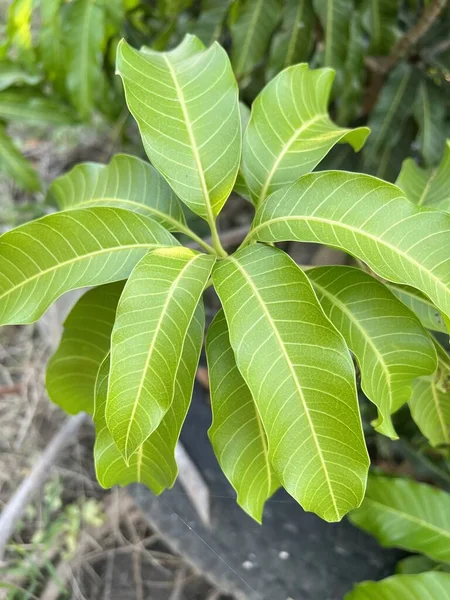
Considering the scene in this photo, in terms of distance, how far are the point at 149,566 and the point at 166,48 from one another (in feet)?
4.08

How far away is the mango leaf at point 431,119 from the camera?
3.43 feet

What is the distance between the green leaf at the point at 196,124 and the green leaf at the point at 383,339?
20 centimetres

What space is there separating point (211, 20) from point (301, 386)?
33.2 inches

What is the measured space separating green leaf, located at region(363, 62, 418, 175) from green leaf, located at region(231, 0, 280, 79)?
0.89ft

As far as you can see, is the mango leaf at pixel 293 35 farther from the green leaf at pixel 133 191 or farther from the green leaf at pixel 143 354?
the green leaf at pixel 143 354

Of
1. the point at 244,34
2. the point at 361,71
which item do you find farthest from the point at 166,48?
the point at 361,71

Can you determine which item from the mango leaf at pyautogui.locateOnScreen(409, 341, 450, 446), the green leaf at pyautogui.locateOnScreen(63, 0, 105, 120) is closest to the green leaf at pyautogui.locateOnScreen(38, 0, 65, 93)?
the green leaf at pyautogui.locateOnScreen(63, 0, 105, 120)

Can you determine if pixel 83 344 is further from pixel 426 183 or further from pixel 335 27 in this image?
pixel 335 27

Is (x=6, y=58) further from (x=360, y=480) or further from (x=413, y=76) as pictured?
(x=360, y=480)

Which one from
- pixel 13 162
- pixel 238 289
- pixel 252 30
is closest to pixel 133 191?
pixel 238 289

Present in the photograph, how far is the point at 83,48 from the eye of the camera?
102 centimetres

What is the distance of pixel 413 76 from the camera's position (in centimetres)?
107

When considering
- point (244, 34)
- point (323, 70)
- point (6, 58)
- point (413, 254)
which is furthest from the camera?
point (6, 58)

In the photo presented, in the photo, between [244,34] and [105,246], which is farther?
[244,34]
